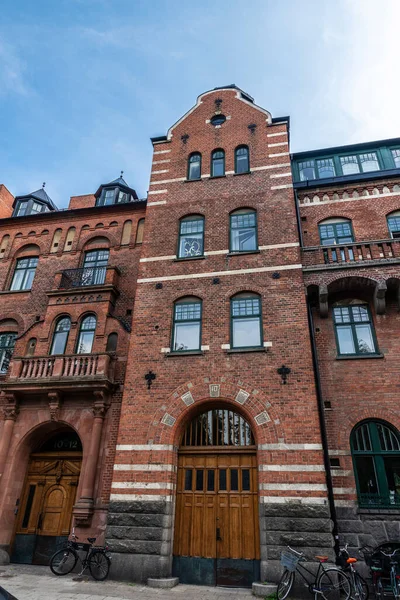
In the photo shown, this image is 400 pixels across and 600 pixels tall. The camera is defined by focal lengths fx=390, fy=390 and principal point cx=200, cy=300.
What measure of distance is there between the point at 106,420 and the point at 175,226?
25.3ft

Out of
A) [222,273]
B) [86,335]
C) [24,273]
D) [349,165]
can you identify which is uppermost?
[349,165]

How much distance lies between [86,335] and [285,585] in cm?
1026

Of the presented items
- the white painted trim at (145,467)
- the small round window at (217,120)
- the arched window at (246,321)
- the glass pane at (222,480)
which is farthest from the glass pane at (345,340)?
the small round window at (217,120)

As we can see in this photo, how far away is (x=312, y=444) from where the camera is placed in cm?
1053

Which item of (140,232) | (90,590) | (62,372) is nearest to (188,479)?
(90,590)

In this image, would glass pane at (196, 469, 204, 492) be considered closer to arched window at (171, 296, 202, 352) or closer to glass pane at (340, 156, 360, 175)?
arched window at (171, 296, 202, 352)

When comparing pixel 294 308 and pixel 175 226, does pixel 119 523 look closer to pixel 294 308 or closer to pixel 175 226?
pixel 294 308

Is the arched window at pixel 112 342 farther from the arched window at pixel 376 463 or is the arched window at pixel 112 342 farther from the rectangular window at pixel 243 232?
the arched window at pixel 376 463

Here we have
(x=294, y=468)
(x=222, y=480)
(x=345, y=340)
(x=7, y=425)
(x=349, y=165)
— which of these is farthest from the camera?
(x=349, y=165)

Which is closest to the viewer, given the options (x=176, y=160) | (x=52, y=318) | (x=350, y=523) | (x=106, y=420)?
(x=350, y=523)

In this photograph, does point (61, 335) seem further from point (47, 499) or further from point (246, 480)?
point (246, 480)

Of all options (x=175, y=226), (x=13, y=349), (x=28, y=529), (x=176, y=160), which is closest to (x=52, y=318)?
(x=13, y=349)

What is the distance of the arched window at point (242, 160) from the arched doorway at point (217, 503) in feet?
32.5

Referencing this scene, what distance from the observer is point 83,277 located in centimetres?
1706
